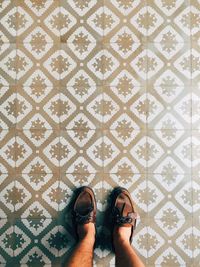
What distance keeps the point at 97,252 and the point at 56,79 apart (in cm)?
70

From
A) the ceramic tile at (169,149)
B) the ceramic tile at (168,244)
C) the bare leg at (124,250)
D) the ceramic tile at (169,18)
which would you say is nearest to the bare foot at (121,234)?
the bare leg at (124,250)

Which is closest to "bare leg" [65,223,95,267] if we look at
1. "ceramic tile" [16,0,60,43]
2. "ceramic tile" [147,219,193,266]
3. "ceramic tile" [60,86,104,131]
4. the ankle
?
the ankle

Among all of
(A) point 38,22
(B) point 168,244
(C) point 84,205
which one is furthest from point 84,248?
(A) point 38,22

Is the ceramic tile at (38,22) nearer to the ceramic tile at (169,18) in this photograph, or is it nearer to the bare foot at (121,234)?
the ceramic tile at (169,18)

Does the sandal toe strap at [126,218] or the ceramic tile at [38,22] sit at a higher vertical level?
the ceramic tile at [38,22]

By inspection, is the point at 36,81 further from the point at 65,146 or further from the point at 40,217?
the point at 40,217

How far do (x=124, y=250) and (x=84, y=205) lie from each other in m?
0.23

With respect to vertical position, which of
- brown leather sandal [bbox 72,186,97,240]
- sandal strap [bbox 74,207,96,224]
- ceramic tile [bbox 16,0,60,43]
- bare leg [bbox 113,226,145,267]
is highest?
ceramic tile [bbox 16,0,60,43]

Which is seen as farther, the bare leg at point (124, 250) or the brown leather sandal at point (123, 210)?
the brown leather sandal at point (123, 210)

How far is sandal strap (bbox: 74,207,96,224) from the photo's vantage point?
4.30ft

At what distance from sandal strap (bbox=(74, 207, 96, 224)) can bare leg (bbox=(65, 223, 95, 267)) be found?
2cm

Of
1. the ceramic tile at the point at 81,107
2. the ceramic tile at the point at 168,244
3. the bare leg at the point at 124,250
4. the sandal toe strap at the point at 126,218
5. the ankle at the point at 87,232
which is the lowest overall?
the ceramic tile at the point at 168,244

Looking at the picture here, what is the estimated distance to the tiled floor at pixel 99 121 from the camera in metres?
1.36

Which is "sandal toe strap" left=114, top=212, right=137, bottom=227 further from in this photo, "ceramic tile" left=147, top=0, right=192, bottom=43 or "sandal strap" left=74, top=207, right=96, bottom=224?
"ceramic tile" left=147, top=0, right=192, bottom=43
